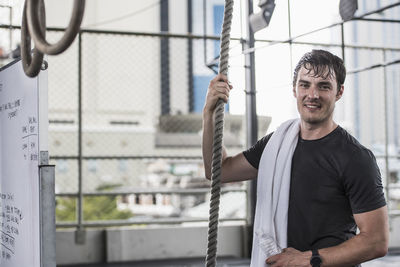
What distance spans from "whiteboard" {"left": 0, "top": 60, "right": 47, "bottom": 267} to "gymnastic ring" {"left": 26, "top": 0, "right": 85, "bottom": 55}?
65cm

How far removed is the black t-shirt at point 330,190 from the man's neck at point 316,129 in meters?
0.02

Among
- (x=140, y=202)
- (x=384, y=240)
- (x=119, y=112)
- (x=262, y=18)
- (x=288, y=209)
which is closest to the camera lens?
(x=384, y=240)

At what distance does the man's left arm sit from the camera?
A: 1.80 metres

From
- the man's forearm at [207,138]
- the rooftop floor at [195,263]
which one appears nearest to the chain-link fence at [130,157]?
the rooftop floor at [195,263]

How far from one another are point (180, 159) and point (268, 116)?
929 mm

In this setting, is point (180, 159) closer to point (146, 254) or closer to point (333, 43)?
point (146, 254)

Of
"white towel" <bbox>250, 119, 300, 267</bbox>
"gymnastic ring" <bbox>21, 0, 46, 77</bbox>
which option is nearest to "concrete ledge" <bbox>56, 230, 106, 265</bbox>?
"white towel" <bbox>250, 119, 300, 267</bbox>

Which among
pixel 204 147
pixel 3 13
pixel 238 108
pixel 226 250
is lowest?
pixel 226 250

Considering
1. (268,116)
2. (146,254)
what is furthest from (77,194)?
(268,116)

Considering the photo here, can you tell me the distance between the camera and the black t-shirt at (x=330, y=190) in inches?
72.3

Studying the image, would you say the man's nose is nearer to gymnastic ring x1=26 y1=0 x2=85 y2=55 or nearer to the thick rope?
the thick rope

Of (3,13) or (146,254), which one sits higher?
(3,13)

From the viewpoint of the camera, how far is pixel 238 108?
212 inches

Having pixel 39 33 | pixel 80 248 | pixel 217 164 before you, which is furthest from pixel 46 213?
pixel 80 248
